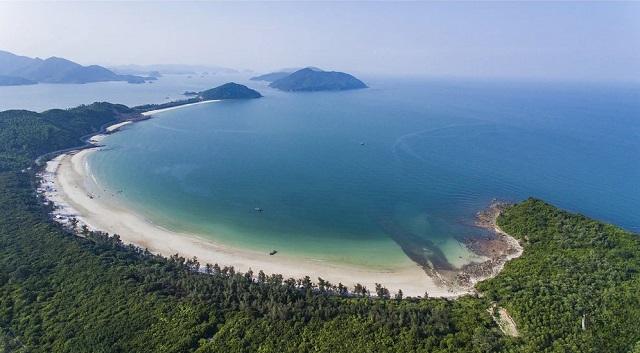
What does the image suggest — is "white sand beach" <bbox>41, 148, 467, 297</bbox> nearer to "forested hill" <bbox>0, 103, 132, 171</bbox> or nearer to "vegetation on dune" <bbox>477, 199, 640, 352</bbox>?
"vegetation on dune" <bbox>477, 199, 640, 352</bbox>

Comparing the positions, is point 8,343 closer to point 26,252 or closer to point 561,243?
point 26,252

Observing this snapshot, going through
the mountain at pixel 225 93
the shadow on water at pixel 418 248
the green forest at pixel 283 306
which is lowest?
the shadow on water at pixel 418 248

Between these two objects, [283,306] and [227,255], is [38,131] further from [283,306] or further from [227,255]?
[283,306]

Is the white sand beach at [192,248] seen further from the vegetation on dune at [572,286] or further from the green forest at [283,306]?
the vegetation on dune at [572,286]

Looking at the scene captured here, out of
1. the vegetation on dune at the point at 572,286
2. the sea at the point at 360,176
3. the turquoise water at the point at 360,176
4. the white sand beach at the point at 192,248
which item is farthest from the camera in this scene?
the turquoise water at the point at 360,176

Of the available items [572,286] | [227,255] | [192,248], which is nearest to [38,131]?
[192,248]

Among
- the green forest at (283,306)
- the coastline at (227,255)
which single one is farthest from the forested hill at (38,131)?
the green forest at (283,306)

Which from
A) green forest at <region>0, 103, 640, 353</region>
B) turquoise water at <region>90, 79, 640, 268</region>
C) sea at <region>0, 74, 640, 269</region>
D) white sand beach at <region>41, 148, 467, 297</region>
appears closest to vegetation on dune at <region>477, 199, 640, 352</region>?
green forest at <region>0, 103, 640, 353</region>
